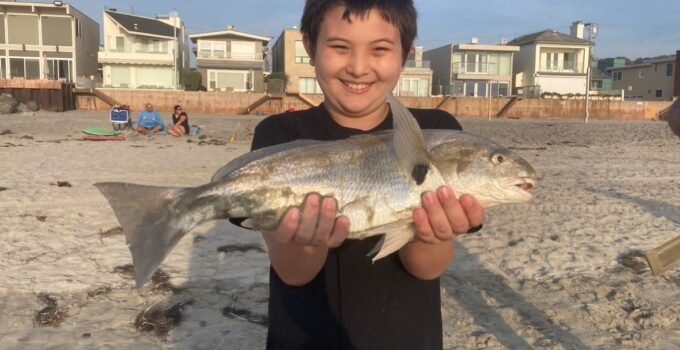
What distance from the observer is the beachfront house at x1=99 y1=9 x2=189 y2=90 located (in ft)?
196

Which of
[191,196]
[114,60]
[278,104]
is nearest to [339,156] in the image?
[191,196]

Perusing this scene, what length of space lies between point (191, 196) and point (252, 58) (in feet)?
211

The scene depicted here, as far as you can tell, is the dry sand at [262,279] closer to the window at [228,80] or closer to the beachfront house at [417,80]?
the window at [228,80]

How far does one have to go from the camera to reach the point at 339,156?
8.46 ft

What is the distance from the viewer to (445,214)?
96.6 inches

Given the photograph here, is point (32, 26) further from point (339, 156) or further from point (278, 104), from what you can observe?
point (339, 156)

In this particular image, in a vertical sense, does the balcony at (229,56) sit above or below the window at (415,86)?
above

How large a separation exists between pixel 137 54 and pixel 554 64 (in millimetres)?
51885

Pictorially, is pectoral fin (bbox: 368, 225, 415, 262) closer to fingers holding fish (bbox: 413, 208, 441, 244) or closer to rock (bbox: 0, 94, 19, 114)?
fingers holding fish (bbox: 413, 208, 441, 244)

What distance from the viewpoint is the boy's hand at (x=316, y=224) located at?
8.09ft

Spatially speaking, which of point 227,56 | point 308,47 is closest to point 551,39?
point 227,56

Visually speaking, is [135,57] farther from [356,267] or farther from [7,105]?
[356,267]

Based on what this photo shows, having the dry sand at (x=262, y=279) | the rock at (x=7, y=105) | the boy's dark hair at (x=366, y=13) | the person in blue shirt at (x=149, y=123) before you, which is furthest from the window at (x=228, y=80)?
the boy's dark hair at (x=366, y=13)

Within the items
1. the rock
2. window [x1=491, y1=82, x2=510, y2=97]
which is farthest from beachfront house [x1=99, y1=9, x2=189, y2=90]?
window [x1=491, y1=82, x2=510, y2=97]
